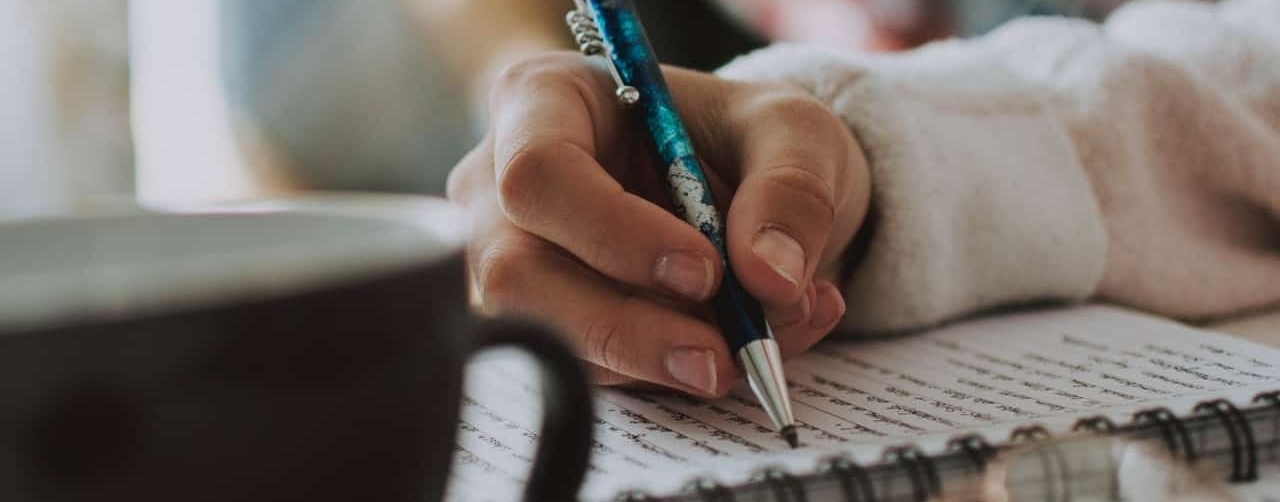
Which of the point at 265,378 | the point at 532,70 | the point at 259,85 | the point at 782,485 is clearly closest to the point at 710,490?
the point at 782,485

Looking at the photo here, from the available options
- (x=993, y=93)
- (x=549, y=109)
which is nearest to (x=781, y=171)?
(x=549, y=109)

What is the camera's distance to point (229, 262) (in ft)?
0.59

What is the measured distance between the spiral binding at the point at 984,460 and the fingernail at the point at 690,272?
8 centimetres

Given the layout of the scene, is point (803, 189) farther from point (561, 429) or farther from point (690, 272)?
point (561, 429)

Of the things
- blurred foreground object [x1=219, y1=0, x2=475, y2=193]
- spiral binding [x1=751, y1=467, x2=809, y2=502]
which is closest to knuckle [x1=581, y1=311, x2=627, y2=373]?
spiral binding [x1=751, y1=467, x2=809, y2=502]

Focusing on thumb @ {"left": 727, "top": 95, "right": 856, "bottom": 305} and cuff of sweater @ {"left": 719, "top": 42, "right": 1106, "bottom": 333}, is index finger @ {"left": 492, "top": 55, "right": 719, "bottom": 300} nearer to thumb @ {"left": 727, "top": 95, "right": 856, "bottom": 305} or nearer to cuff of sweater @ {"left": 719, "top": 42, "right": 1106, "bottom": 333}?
thumb @ {"left": 727, "top": 95, "right": 856, "bottom": 305}

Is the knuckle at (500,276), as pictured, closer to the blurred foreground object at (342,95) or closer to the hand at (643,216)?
the hand at (643,216)

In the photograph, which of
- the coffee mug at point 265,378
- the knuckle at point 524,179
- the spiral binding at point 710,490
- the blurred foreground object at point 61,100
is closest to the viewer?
the coffee mug at point 265,378

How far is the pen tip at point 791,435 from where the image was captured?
328mm

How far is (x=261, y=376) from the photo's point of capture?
179mm

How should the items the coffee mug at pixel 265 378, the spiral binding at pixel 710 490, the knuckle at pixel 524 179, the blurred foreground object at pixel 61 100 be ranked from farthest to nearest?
the blurred foreground object at pixel 61 100 < the knuckle at pixel 524 179 < the spiral binding at pixel 710 490 < the coffee mug at pixel 265 378

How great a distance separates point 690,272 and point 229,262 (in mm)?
191

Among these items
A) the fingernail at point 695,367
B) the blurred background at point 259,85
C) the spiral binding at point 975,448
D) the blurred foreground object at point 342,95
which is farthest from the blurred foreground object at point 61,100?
the spiral binding at point 975,448

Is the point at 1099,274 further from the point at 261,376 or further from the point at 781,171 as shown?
the point at 261,376
